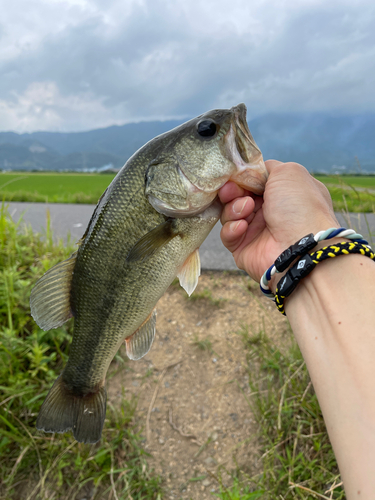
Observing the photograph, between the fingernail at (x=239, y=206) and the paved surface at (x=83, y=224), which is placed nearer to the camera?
the fingernail at (x=239, y=206)

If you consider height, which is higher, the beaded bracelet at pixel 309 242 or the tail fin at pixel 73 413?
the beaded bracelet at pixel 309 242

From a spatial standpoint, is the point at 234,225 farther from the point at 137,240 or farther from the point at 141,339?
the point at 141,339

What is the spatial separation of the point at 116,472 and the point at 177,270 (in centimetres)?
181

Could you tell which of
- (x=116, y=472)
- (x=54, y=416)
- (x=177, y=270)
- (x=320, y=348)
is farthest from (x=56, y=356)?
(x=320, y=348)

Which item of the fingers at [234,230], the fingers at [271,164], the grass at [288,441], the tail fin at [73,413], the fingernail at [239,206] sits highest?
the fingers at [271,164]

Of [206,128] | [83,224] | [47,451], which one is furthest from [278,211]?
[83,224]

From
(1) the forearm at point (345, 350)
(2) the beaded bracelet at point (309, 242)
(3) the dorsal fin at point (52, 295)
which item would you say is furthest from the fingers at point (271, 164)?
(3) the dorsal fin at point (52, 295)

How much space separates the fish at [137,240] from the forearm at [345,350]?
0.64 m

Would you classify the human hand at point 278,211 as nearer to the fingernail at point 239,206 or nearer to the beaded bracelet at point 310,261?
the fingernail at point 239,206

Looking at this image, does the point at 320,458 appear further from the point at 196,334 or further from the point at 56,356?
the point at 56,356

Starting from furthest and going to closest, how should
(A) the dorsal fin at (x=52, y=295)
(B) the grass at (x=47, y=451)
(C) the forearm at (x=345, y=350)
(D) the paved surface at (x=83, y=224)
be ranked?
(D) the paved surface at (x=83, y=224), (B) the grass at (x=47, y=451), (A) the dorsal fin at (x=52, y=295), (C) the forearm at (x=345, y=350)

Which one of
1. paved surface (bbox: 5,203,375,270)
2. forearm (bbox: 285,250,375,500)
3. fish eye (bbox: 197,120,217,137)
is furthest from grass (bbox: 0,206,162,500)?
fish eye (bbox: 197,120,217,137)

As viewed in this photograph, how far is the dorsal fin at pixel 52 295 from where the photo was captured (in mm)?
1755

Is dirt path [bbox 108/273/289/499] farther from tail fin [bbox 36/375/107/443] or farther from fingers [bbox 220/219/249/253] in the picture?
fingers [bbox 220/219/249/253]
